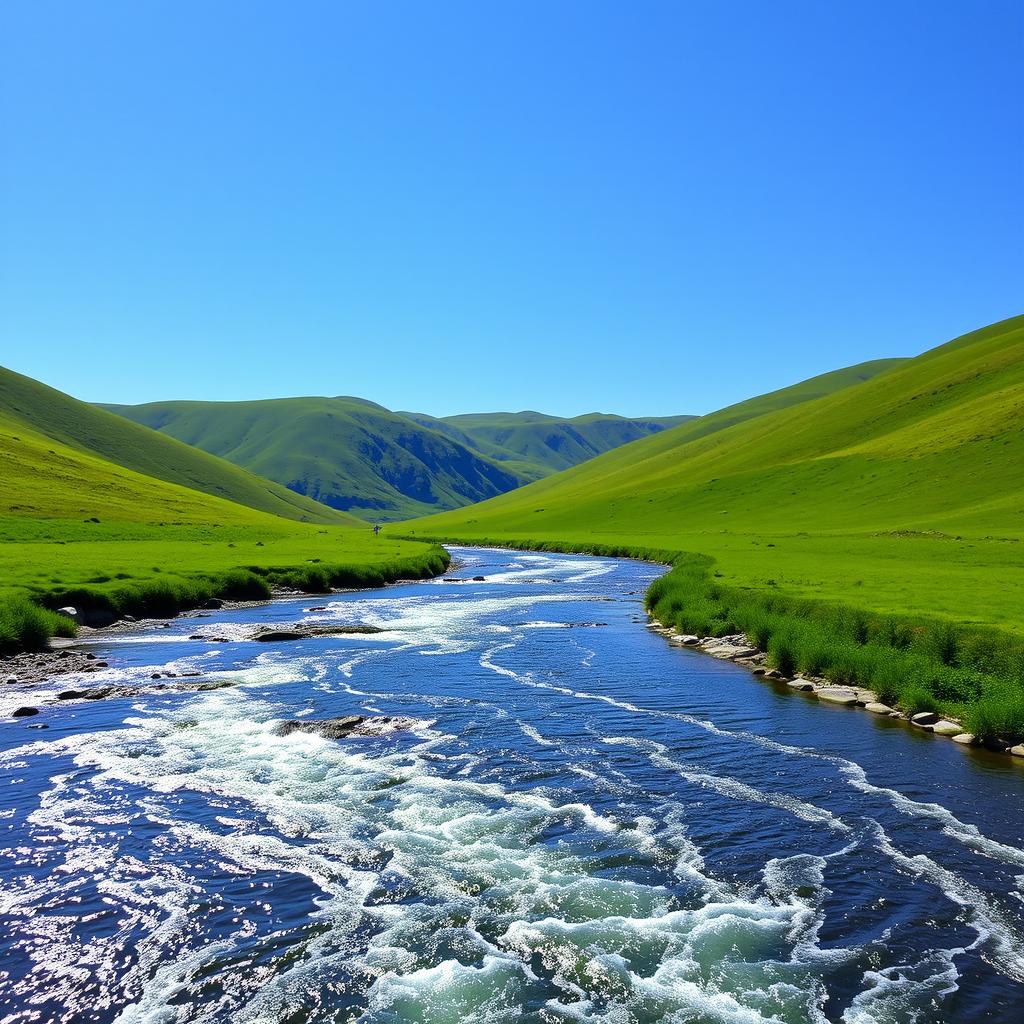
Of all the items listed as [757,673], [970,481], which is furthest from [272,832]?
[970,481]

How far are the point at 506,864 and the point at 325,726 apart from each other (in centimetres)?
1282

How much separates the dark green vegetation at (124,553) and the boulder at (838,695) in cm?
3926

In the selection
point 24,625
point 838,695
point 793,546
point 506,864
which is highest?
point 793,546

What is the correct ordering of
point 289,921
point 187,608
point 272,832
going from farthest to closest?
point 187,608, point 272,832, point 289,921

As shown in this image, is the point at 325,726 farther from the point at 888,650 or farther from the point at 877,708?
the point at 888,650

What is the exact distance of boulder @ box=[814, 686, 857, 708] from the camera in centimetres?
3146

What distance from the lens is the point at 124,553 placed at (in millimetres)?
76062

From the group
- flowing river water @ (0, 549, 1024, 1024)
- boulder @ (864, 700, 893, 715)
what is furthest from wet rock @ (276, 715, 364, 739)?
boulder @ (864, 700, 893, 715)

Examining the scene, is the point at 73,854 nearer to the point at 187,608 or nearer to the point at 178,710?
the point at 178,710

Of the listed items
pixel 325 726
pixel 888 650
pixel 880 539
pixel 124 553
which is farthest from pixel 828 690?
pixel 124 553

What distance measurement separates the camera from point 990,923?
585 inches

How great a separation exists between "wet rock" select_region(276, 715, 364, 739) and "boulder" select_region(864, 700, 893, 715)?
19399mm

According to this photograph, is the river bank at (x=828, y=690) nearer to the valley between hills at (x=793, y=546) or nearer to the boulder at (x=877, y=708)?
the boulder at (x=877, y=708)

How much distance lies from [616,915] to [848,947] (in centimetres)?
420
